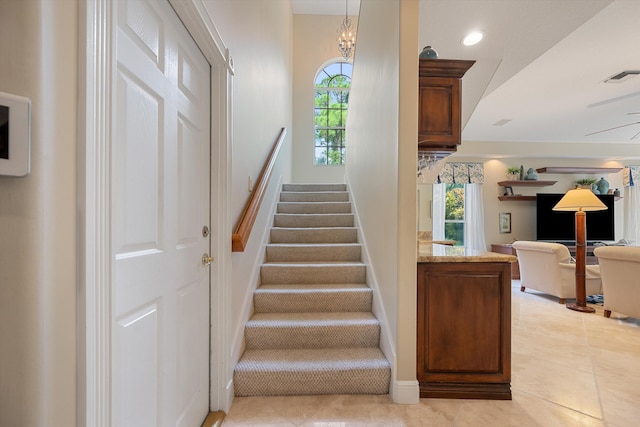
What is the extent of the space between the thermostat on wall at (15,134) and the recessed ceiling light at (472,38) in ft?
10.5

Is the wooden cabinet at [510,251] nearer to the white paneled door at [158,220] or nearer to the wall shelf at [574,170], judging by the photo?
the wall shelf at [574,170]

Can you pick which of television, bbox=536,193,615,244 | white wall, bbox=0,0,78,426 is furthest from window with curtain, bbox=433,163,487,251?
white wall, bbox=0,0,78,426

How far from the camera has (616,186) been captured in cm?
707

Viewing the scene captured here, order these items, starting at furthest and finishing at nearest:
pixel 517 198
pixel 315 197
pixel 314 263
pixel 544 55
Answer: pixel 517 198 → pixel 315 197 → pixel 544 55 → pixel 314 263

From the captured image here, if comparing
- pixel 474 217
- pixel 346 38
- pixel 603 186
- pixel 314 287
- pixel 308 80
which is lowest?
pixel 314 287

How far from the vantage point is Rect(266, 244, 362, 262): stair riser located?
116 inches

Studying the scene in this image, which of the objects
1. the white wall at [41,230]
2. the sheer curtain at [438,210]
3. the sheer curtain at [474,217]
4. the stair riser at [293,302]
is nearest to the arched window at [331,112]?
the sheer curtain at [438,210]

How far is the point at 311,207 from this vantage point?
3818mm

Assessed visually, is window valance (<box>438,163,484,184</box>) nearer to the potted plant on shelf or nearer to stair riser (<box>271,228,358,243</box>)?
the potted plant on shelf

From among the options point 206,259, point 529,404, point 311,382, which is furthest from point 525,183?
point 206,259

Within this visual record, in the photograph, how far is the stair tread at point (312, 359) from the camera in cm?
192

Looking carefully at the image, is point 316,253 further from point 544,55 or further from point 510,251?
point 510,251

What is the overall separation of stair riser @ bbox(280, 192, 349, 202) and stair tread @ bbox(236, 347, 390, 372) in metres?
2.18

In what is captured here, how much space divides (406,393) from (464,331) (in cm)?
52
